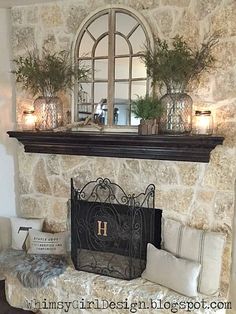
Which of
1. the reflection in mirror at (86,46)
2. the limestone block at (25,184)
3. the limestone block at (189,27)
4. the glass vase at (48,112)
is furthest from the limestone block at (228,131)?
the limestone block at (25,184)

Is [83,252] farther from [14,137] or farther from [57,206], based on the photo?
[14,137]

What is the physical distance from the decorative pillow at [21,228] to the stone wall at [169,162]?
12cm

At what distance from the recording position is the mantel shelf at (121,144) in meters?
2.61

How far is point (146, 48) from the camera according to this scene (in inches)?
112

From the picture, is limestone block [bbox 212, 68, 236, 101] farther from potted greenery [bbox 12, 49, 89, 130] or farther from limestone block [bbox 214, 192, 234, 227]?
potted greenery [bbox 12, 49, 89, 130]

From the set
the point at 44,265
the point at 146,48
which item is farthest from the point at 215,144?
the point at 44,265

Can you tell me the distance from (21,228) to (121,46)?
78.7 inches

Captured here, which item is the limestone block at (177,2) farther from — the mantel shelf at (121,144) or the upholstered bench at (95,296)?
the upholstered bench at (95,296)

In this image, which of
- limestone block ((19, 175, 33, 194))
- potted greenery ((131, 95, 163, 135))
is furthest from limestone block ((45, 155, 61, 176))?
potted greenery ((131, 95, 163, 135))

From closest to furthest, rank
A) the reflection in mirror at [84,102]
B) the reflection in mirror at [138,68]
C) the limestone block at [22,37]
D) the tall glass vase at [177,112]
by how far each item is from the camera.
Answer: the tall glass vase at [177,112] → the reflection in mirror at [138,68] → the reflection in mirror at [84,102] → the limestone block at [22,37]

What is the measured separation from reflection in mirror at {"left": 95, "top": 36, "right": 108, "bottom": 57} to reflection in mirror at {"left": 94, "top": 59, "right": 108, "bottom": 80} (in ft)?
0.18

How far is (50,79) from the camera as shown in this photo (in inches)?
120

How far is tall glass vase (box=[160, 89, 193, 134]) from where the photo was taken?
8.82 feet

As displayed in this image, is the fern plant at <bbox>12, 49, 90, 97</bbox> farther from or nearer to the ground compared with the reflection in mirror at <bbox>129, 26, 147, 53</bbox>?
nearer to the ground
